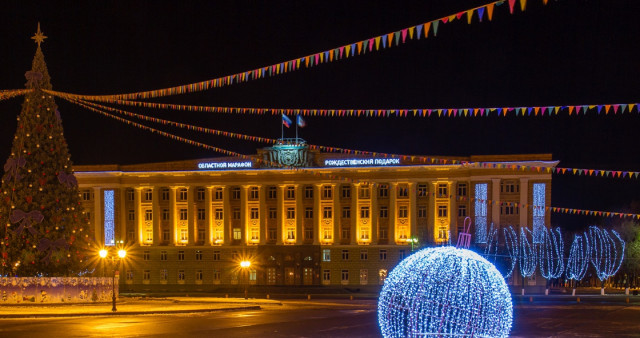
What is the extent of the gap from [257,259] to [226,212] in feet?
18.3

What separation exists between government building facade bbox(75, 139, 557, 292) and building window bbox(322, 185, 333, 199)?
114 mm

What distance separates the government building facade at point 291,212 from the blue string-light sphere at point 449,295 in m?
48.5

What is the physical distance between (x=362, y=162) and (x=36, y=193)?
127 feet

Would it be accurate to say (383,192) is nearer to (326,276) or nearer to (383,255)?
(383,255)

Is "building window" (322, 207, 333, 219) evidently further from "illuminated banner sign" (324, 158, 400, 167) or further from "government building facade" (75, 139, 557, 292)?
"illuminated banner sign" (324, 158, 400, 167)

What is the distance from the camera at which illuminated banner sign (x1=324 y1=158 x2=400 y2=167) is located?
70062 mm

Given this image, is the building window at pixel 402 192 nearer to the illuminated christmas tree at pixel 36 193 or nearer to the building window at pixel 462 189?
the building window at pixel 462 189

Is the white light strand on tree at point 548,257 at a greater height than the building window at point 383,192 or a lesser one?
lesser

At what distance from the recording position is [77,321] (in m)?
29.4

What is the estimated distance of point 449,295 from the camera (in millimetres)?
18688

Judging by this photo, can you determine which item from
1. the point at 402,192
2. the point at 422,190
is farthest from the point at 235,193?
the point at 422,190

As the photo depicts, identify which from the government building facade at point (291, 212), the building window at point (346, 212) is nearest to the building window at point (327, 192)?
the government building facade at point (291, 212)

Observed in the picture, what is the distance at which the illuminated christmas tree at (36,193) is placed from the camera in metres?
35.8

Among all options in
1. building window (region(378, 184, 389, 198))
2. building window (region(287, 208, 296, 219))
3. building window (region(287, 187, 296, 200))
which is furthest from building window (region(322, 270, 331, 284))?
building window (region(378, 184, 389, 198))
